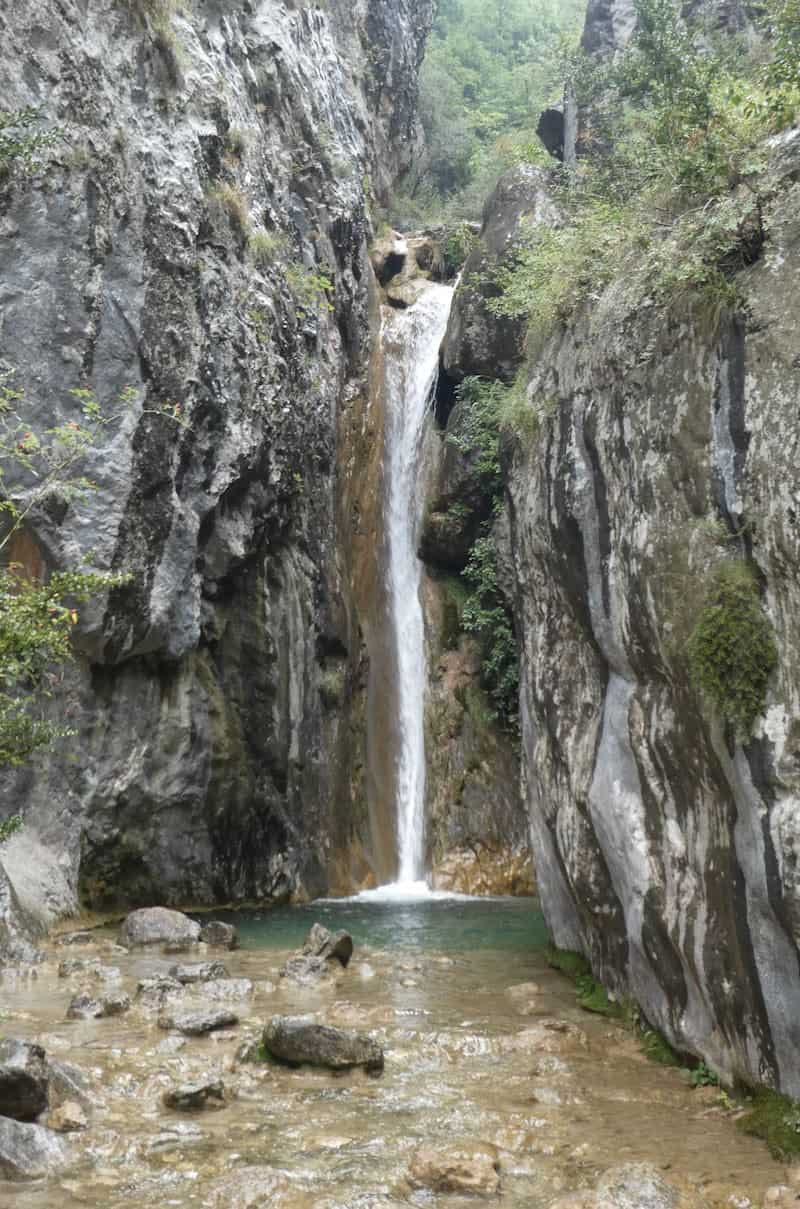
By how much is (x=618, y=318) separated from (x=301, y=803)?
11872mm

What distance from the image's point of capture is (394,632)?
20453mm

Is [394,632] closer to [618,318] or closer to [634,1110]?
[618,318]

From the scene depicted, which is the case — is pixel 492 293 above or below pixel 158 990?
above

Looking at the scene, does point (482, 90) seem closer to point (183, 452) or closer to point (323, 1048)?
point (183, 452)

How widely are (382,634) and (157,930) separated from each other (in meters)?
9.72

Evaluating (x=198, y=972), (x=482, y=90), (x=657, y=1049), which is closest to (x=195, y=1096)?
(x=657, y=1049)

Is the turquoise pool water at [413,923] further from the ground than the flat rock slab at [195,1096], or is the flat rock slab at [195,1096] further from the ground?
the flat rock slab at [195,1096]

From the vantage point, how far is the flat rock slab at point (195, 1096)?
229 inches

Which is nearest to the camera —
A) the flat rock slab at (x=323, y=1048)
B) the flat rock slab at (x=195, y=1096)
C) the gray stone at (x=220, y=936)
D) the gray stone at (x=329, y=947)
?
the flat rock slab at (x=195, y=1096)

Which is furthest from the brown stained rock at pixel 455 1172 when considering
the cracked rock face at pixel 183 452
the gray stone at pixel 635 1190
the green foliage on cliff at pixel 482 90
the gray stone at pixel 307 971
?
the green foliage on cliff at pixel 482 90

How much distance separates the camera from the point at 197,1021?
24.5 ft

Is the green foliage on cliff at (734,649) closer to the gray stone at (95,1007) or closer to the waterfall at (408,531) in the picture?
the gray stone at (95,1007)

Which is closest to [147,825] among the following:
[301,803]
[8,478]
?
[301,803]

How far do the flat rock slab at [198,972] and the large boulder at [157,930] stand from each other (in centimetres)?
194
